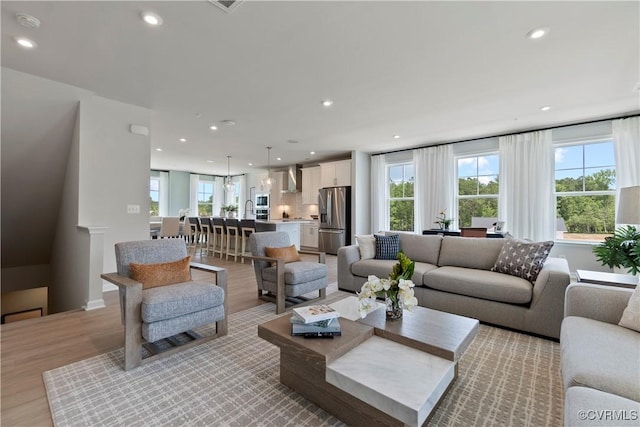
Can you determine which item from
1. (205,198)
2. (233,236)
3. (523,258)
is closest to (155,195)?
(205,198)

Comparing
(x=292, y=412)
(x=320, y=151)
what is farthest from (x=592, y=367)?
(x=320, y=151)

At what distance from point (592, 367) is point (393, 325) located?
38.3 inches

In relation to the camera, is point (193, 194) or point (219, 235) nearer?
point (219, 235)

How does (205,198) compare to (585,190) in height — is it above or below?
above

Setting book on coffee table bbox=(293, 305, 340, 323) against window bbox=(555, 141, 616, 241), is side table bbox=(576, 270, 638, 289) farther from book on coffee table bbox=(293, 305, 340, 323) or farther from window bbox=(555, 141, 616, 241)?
window bbox=(555, 141, 616, 241)

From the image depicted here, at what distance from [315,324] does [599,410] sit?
127 cm

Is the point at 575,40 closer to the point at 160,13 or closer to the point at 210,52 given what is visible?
the point at 210,52

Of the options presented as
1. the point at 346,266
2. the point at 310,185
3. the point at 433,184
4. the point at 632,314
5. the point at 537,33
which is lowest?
the point at 346,266

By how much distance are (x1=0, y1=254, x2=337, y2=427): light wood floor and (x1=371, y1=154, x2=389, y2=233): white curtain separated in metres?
4.31

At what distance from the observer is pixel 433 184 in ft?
20.4

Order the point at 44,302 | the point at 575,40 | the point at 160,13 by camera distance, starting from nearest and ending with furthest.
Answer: the point at 160,13, the point at 575,40, the point at 44,302

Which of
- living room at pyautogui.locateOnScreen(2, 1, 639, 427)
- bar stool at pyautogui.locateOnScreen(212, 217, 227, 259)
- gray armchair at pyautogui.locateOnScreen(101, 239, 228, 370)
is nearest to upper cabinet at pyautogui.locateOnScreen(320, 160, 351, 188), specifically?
living room at pyautogui.locateOnScreen(2, 1, 639, 427)

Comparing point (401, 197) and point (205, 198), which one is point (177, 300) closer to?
point (401, 197)

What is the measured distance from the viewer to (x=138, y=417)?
157cm
